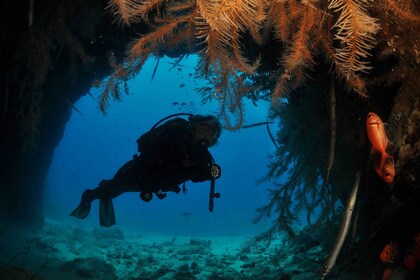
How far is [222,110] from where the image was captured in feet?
13.3

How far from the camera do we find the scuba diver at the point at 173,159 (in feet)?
22.5

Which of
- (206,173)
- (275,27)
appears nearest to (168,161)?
(206,173)

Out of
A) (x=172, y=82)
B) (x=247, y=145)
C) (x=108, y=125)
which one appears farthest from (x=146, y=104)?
(x=247, y=145)

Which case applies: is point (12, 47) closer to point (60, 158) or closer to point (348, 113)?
point (348, 113)

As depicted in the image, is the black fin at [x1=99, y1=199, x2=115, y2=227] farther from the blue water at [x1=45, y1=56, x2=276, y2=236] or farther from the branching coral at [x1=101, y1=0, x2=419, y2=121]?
the blue water at [x1=45, y1=56, x2=276, y2=236]

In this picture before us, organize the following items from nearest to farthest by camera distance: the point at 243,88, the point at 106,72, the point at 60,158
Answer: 1. the point at 243,88
2. the point at 106,72
3. the point at 60,158

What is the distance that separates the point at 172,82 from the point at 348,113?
132735mm

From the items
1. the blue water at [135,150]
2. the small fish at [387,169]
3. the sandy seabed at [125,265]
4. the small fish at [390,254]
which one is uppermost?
the blue water at [135,150]

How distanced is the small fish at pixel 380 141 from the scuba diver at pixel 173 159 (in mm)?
3567

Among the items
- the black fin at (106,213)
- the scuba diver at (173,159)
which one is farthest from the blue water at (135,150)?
the scuba diver at (173,159)

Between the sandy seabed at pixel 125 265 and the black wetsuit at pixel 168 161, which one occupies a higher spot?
the black wetsuit at pixel 168 161

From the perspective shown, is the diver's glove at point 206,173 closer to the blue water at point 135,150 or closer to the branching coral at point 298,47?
the branching coral at point 298,47

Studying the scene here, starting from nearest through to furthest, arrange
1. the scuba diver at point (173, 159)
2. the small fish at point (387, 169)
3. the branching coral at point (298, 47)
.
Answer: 1. the branching coral at point (298, 47)
2. the small fish at point (387, 169)
3. the scuba diver at point (173, 159)

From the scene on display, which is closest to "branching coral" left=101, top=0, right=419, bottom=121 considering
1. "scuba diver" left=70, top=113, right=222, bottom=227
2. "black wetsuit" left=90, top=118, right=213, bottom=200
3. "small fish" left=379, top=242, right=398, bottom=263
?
"small fish" left=379, top=242, right=398, bottom=263
